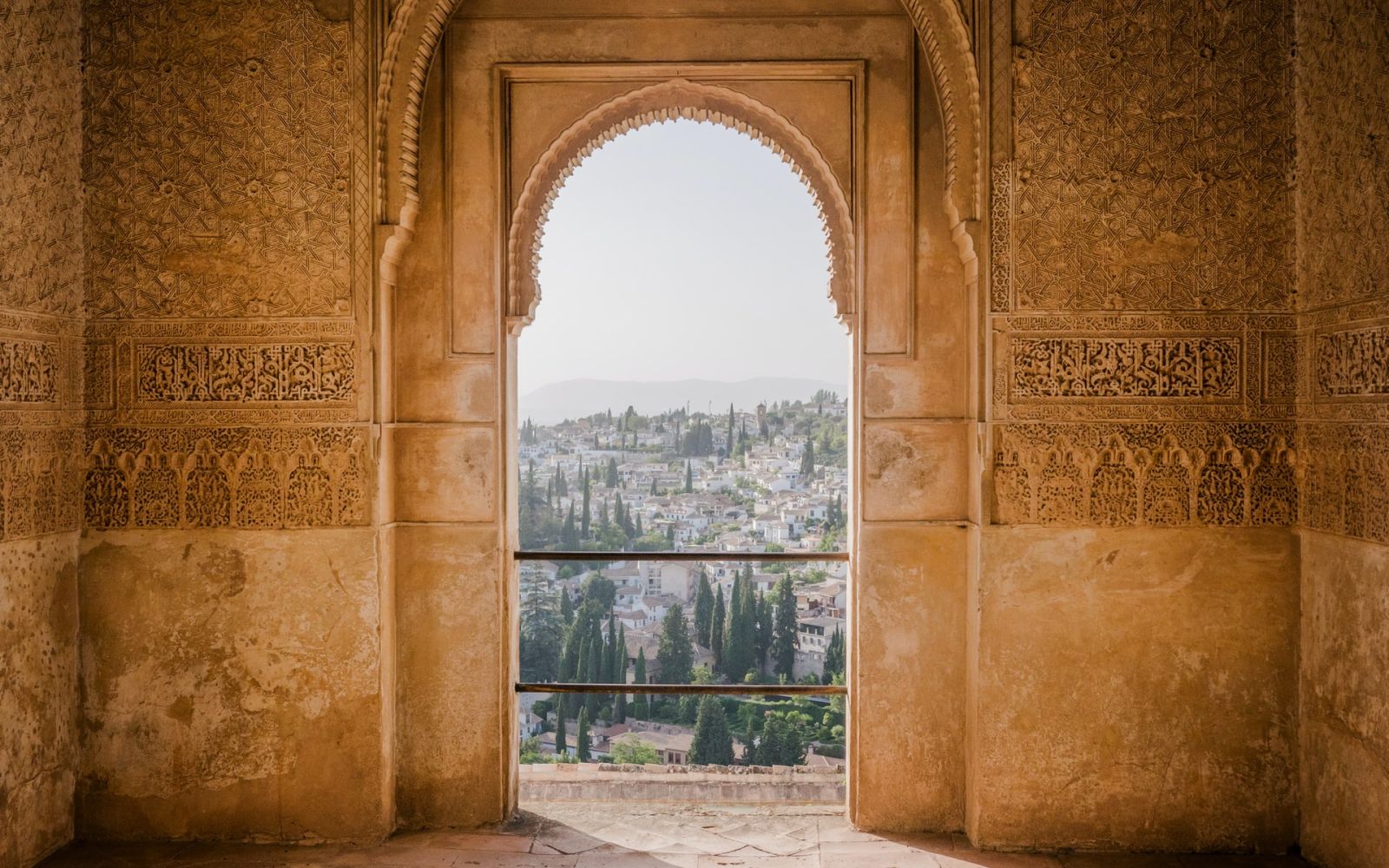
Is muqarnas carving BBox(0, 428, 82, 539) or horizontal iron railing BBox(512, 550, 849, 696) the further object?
horizontal iron railing BBox(512, 550, 849, 696)

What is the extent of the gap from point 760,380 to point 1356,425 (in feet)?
7.33

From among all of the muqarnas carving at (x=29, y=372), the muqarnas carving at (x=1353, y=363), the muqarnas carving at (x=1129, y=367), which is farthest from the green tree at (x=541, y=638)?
the muqarnas carving at (x=1353, y=363)

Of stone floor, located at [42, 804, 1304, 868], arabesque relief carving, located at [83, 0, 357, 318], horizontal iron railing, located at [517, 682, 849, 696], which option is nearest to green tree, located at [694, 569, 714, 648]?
horizontal iron railing, located at [517, 682, 849, 696]

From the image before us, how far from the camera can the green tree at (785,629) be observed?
406 cm

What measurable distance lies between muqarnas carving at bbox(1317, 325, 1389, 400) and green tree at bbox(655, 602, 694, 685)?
2610 mm

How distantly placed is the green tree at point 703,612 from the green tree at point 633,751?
514mm

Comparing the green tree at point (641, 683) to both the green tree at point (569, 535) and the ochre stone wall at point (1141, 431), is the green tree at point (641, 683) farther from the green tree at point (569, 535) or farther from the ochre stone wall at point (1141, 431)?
the ochre stone wall at point (1141, 431)

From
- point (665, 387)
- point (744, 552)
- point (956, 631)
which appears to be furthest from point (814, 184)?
point (956, 631)

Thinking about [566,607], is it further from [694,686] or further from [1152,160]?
[1152,160]

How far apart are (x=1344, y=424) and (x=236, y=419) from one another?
13.0 ft

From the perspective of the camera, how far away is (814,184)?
12.4 feet

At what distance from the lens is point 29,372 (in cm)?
325

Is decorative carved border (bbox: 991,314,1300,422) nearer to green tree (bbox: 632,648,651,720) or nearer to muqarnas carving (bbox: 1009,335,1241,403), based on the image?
muqarnas carving (bbox: 1009,335,1241,403)

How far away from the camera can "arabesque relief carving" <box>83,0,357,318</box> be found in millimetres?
3502
